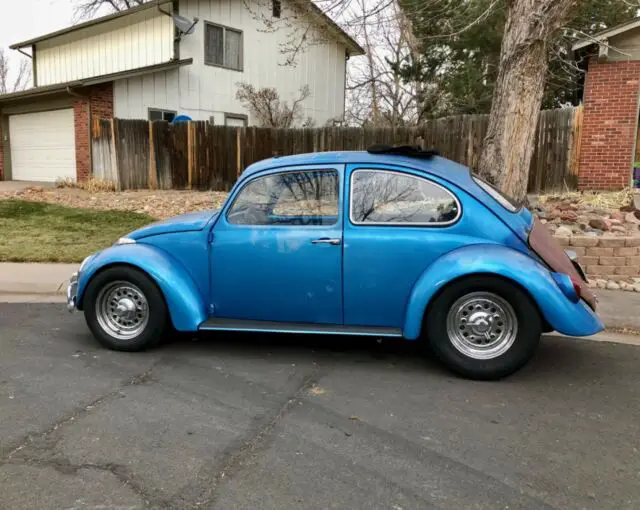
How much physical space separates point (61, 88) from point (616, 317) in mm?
16509

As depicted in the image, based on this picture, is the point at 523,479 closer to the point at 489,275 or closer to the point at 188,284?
the point at 489,275

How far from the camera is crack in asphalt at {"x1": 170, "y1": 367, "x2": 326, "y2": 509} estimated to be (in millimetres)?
2740

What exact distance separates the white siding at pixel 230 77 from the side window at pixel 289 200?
13.5 m

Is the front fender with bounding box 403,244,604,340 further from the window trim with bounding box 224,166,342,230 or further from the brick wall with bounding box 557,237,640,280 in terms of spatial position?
the brick wall with bounding box 557,237,640,280

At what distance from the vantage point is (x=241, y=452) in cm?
319

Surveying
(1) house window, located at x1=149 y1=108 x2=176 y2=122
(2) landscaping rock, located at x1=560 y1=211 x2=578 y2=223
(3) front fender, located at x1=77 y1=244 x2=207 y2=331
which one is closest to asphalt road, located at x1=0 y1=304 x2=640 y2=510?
(3) front fender, located at x1=77 y1=244 x2=207 y2=331

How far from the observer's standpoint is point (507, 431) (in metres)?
3.49

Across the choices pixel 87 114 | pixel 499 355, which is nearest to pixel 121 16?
pixel 87 114

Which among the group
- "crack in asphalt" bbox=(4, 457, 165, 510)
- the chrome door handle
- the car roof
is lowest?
"crack in asphalt" bbox=(4, 457, 165, 510)

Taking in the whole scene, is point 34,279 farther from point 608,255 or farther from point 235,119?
point 235,119

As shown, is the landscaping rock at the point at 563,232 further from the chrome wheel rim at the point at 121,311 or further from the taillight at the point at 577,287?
the chrome wheel rim at the point at 121,311

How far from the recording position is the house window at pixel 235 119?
21147 mm

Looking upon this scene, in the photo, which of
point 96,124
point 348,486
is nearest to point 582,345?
point 348,486

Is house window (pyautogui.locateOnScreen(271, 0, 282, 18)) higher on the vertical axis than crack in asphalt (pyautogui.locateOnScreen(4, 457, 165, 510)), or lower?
higher
